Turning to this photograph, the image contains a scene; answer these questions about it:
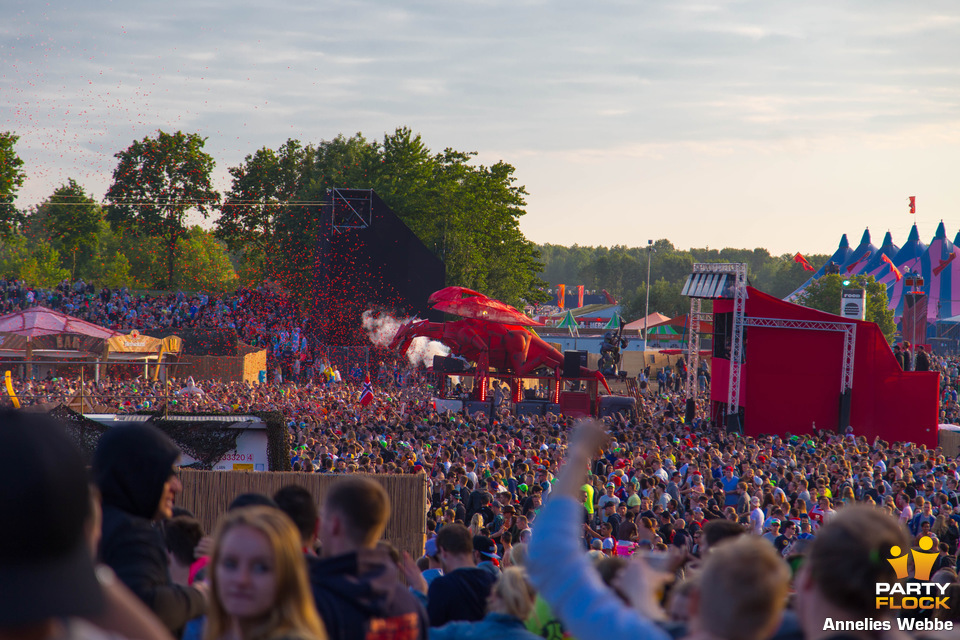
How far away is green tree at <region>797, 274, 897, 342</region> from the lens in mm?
54156

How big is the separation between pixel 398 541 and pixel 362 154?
151 ft

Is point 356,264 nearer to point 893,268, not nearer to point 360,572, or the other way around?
point 360,572

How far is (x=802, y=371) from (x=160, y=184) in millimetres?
45926

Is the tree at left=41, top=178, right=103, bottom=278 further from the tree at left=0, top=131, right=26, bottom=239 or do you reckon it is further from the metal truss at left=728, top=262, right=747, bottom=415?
the metal truss at left=728, top=262, right=747, bottom=415

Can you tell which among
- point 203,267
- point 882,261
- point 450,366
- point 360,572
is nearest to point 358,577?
point 360,572

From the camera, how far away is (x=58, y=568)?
4.70 feet

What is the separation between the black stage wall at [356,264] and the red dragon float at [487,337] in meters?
9.18

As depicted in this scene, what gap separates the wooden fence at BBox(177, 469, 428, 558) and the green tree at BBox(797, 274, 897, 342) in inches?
1953

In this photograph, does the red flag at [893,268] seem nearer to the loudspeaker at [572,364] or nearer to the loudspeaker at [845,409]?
the loudspeaker at [845,409]

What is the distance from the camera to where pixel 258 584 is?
86.9 inches

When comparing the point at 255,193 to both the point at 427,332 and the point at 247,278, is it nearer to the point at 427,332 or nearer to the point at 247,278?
the point at 247,278

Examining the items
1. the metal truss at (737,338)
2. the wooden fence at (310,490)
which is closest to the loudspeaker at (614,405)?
the metal truss at (737,338)

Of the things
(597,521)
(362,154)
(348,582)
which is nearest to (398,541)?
(597,521)

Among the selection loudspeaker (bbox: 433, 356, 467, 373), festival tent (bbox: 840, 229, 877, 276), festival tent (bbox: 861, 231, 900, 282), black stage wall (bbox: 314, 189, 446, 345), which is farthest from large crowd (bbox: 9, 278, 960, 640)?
festival tent (bbox: 840, 229, 877, 276)
